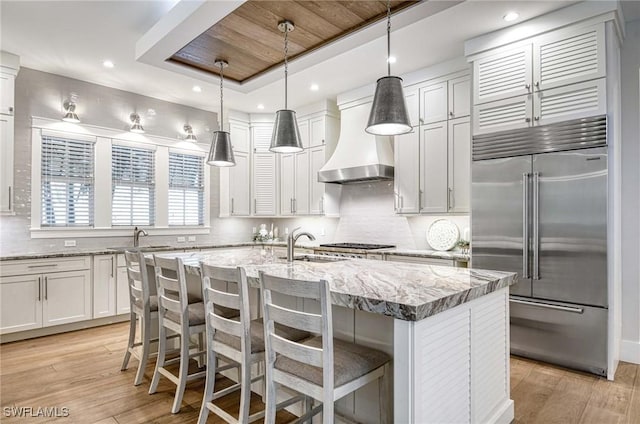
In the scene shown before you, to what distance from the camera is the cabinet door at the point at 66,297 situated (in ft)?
13.1

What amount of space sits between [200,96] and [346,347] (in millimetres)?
4586

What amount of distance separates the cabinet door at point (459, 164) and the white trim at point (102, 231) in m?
3.79

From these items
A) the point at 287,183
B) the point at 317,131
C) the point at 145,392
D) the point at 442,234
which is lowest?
the point at 145,392

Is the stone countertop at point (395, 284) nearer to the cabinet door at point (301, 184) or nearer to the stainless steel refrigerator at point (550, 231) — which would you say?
the stainless steel refrigerator at point (550, 231)

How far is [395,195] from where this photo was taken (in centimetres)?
460

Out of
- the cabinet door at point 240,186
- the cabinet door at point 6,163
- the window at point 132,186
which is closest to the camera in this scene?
the cabinet door at point 6,163

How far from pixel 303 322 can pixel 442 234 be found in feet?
10.6

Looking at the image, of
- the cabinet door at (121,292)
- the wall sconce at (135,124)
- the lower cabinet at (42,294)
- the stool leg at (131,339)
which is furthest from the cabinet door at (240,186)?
the stool leg at (131,339)

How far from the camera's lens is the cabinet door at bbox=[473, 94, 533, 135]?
326 cm

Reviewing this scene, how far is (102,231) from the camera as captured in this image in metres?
4.82

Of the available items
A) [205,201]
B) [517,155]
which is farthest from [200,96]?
[517,155]

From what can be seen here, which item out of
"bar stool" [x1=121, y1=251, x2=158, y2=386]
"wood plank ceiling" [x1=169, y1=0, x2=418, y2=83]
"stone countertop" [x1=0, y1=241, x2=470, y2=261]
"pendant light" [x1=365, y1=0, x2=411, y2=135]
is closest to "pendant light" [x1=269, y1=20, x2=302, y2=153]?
"wood plank ceiling" [x1=169, y1=0, x2=418, y2=83]

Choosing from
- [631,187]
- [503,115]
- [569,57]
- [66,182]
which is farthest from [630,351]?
[66,182]

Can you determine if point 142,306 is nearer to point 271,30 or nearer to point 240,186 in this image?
point 271,30
